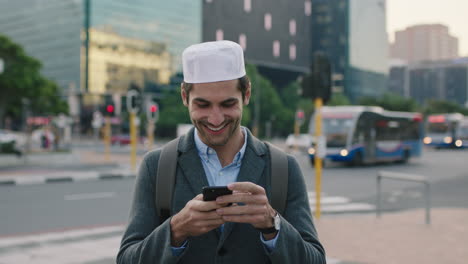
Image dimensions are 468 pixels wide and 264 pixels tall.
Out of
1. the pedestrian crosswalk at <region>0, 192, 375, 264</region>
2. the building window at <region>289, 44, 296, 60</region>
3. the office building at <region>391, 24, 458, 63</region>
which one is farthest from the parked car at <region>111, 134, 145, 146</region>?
the pedestrian crosswalk at <region>0, 192, 375, 264</region>

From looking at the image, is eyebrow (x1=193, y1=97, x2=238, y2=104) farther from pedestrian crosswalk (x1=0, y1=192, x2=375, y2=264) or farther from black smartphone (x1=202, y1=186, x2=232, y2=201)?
pedestrian crosswalk (x1=0, y1=192, x2=375, y2=264)

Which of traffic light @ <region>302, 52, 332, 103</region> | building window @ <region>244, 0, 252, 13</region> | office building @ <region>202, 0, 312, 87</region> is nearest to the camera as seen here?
traffic light @ <region>302, 52, 332, 103</region>

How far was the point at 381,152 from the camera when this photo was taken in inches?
891

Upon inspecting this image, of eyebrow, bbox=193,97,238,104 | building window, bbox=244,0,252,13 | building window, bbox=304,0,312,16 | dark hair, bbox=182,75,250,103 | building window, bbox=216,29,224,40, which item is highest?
building window, bbox=304,0,312,16

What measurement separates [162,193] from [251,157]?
0.35 m

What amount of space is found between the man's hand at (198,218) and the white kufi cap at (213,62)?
1.44 feet

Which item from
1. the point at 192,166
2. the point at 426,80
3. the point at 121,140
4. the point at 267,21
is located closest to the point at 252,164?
the point at 192,166

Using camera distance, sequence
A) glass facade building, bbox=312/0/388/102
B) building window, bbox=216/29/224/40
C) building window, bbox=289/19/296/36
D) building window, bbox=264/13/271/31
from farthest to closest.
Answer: glass facade building, bbox=312/0/388/102 → building window, bbox=289/19/296/36 → building window, bbox=264/13/271/31 → building window, bbox=216/29/224/40

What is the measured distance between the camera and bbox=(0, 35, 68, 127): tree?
2353cm

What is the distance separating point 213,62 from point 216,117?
191mm

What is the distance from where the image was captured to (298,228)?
72.3 inches

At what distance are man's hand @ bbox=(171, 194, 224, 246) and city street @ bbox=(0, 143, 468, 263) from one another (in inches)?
176

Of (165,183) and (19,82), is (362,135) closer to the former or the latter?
(19,82)

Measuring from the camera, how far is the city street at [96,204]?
269 inches
